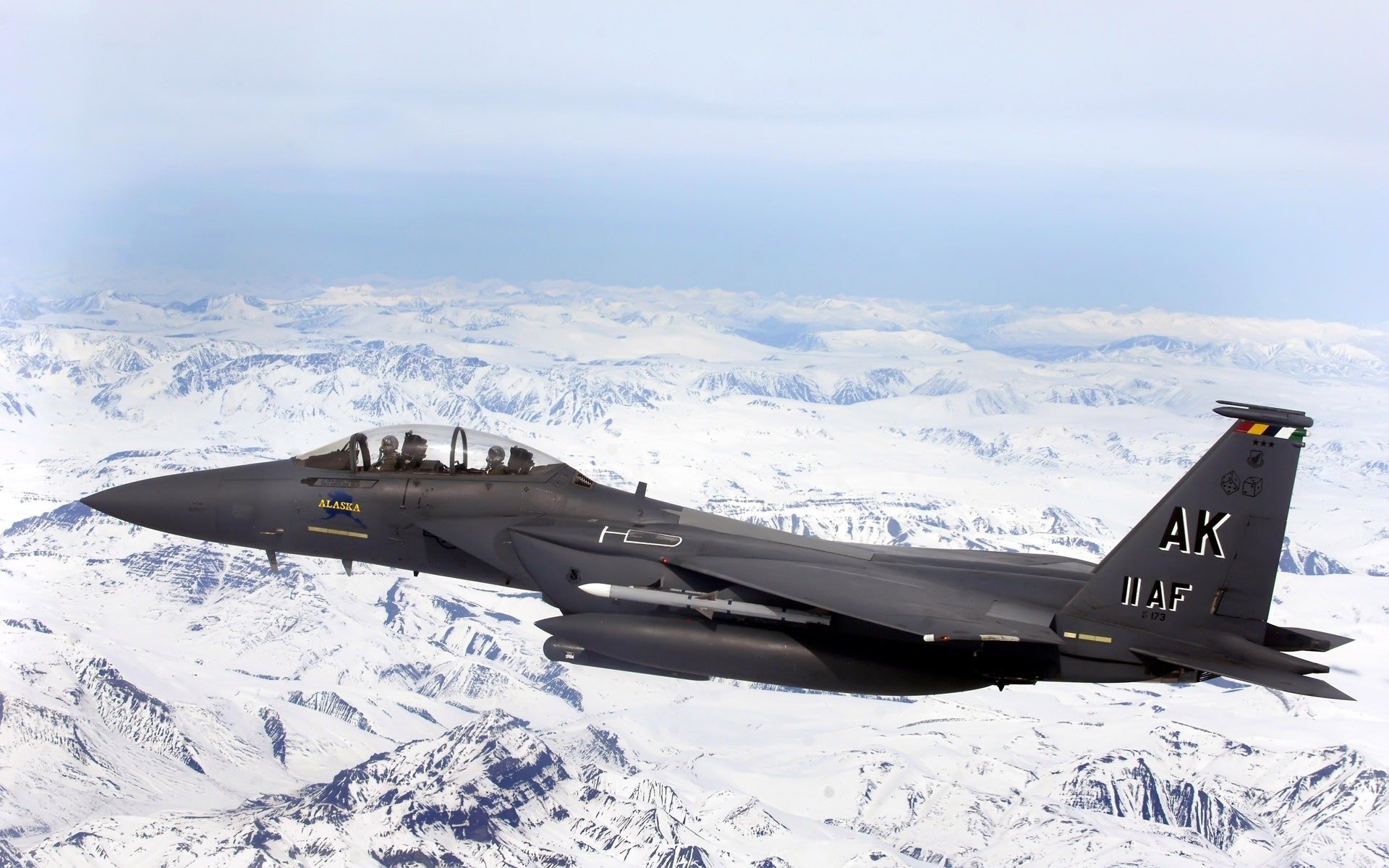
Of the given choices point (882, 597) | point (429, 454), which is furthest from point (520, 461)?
point (882, 597)

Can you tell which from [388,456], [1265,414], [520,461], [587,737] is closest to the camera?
[1265,414]

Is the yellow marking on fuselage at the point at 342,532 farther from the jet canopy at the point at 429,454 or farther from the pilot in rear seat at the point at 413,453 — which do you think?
the pilot in rear seat at the point at 413,453

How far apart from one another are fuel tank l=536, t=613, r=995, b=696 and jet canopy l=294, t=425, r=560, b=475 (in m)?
3.12

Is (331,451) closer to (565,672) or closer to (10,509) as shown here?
(565,672)

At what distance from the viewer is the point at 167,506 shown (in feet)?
54.6

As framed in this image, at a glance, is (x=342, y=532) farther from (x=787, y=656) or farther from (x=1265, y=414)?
(x=1265, y=414)

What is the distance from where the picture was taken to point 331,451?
55.6 ft

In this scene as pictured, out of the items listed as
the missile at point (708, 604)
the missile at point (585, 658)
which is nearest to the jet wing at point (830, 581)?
the missile at point (708, 604)

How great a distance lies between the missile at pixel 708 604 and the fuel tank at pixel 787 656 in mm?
326

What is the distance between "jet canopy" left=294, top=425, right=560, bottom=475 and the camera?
1662 cm

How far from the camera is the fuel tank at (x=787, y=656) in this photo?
14289mm

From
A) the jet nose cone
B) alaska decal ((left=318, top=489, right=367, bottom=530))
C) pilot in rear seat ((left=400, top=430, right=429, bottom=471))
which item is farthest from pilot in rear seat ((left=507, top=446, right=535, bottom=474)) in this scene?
the jet nose cone

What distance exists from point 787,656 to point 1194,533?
5.38 metres

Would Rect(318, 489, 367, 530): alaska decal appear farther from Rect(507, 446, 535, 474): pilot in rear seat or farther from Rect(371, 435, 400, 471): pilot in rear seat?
Rect(507, 446, 535, 474): pilot in rear seat
